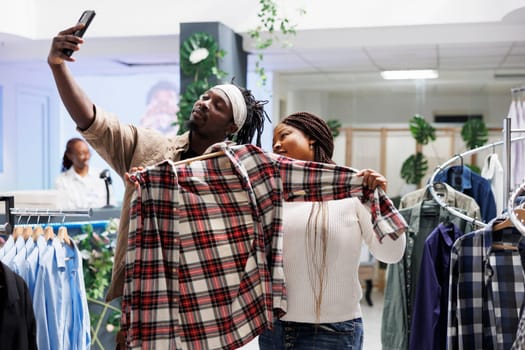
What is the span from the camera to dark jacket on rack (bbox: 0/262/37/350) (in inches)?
85.3

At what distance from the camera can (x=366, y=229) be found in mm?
2135

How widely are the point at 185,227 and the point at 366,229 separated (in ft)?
1.83

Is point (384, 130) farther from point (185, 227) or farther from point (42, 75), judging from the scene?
point (185, 227)

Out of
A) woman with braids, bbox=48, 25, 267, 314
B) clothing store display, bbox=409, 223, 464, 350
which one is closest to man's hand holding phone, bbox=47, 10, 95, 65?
woman with braids, bbox=48, 25, 267, 314

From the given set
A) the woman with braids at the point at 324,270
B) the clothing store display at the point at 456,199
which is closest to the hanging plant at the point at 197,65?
the clothing store display at the point at 456,199

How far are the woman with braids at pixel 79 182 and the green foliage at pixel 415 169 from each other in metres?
2.93

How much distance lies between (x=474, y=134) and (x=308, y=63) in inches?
69.7

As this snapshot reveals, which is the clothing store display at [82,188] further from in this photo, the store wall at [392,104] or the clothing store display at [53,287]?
the clothing store display at [53,287]

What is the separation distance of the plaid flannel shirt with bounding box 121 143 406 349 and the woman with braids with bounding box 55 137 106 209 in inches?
164

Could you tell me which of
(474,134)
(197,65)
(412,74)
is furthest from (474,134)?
(197,65)

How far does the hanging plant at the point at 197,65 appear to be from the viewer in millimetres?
5754

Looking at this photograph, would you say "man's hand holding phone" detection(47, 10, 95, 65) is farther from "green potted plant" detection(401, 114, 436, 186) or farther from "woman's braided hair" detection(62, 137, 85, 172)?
"green potted plant" detection(401, 114, 436, 186)

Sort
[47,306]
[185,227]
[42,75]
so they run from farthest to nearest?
[42,75] → [47,306] → [185,227]

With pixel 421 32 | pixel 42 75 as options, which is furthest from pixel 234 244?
pixel 42 75
